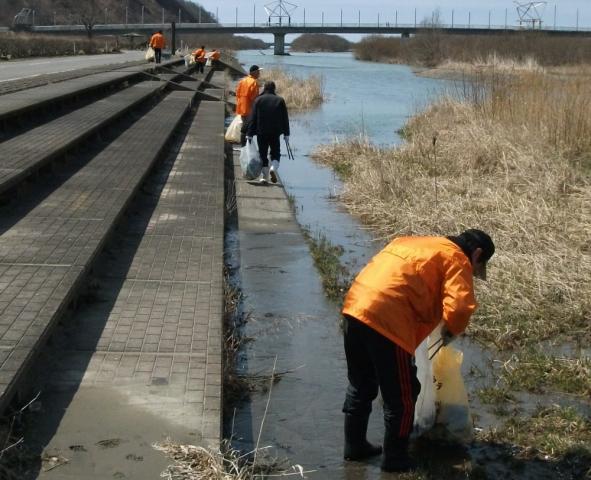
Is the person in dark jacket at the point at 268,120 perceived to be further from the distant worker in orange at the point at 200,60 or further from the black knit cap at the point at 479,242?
the distant worker in orange at the point at 200,60

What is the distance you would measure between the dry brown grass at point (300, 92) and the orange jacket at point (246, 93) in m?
16.5

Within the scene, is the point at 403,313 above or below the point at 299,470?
above

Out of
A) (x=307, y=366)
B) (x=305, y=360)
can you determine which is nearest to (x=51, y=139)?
(x=305, y=360)

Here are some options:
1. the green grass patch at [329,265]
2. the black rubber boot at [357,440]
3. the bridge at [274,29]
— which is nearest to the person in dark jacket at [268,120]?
the green grass patch at [329,265]

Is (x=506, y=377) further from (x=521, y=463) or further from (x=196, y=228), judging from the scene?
(x=196, y=228)

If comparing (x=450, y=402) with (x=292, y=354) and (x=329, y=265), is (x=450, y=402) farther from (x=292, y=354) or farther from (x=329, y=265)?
(x=329, y=265)

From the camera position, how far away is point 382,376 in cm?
466

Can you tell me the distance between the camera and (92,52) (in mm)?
61938

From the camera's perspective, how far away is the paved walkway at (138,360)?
14.2 feet

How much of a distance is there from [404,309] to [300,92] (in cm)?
2979

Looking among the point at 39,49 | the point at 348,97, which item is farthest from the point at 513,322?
the point at 39,49

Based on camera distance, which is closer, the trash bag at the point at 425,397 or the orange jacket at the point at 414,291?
the orange jacket at the point at 414,291

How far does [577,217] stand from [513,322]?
3471 millimetres

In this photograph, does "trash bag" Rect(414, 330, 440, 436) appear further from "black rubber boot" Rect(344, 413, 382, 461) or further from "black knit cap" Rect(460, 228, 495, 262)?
"black knit cap" Rect(460, 228, 495, 262)
